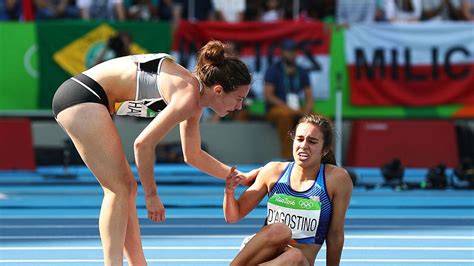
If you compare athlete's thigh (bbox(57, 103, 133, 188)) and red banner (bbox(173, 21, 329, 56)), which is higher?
athlete's thigh (bbox(57, 103, 133, 188))

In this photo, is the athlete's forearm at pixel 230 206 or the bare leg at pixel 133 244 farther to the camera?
the bare leg at pixel 133 244

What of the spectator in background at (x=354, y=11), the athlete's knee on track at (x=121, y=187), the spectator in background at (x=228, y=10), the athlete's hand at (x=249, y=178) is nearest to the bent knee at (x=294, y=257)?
the athlete's hand at (x=249, y=178)

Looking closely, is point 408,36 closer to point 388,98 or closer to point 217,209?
point 388,98

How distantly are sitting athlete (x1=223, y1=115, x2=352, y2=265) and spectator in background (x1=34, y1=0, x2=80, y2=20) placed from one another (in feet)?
29.8

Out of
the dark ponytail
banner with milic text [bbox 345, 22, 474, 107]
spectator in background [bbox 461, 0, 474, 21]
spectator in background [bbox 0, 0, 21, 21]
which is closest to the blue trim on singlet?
the dark ponytail

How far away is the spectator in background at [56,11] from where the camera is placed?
1427 cm

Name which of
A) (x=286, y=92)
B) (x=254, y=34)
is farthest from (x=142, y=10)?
(x=286, y=92)

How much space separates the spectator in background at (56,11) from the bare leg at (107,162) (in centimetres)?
896

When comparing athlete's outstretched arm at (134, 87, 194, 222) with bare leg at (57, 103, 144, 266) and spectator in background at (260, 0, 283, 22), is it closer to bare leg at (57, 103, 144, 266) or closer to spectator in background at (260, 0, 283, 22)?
bare leg at (57, 103, 144, 266)

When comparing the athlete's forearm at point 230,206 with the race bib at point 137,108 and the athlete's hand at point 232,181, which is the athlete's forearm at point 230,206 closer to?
the athlete's hand at point 232,181

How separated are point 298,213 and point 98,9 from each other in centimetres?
912

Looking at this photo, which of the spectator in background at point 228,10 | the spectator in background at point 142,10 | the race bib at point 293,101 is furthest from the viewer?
the spectator in background at point 142,10

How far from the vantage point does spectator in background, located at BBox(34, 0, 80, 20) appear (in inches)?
562

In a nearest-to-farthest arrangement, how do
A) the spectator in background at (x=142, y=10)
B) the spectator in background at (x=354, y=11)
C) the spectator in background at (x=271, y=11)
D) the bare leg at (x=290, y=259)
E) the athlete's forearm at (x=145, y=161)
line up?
the athlete's forearm at (x=145, y=161), the bare leg at (x=290, y=259), the spectator in background at (x=354, y=11), the spectator in background at (x=142, y=10), the spectator in background at (x=271, y=11)
